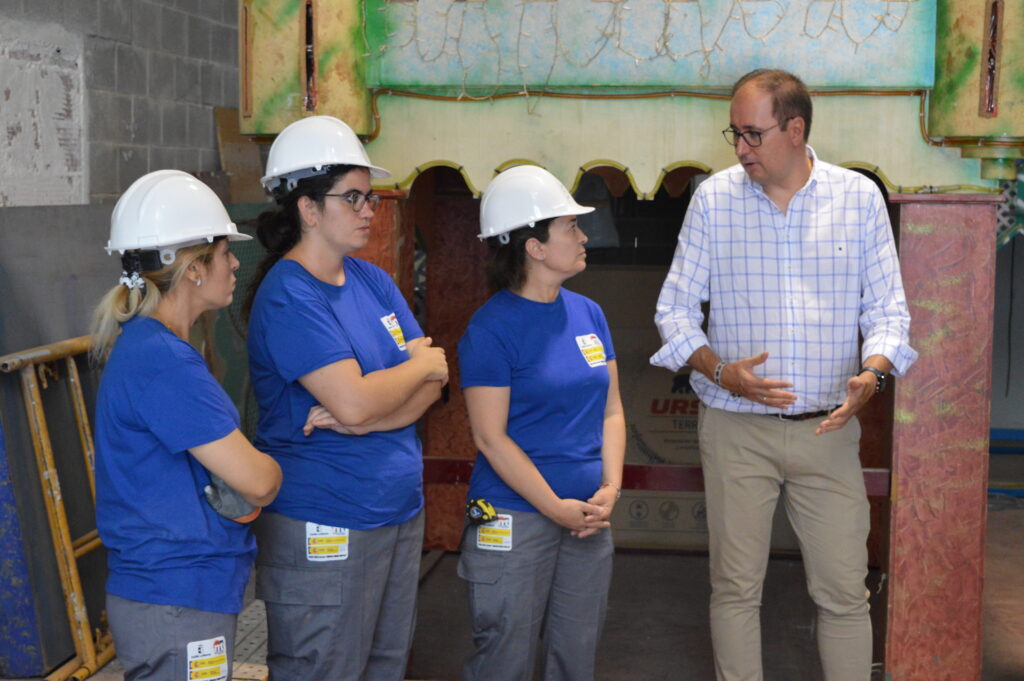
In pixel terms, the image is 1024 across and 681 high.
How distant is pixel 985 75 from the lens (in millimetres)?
3398

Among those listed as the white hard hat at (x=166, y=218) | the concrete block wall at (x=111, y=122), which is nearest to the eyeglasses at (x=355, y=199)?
the white hard hat at (x=166, y=218)

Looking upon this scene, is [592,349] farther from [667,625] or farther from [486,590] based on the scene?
[667,625]

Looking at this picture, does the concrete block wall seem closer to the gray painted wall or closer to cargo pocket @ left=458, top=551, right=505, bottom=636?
the gray painted wall

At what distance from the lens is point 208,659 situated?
238 cm

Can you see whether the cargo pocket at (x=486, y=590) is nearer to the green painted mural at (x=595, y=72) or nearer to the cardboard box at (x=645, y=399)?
the green painted mural at (x=595, y=72)

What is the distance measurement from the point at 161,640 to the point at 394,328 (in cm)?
98

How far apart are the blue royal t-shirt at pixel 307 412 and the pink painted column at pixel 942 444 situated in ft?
5.75

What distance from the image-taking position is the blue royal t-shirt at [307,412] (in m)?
2.64

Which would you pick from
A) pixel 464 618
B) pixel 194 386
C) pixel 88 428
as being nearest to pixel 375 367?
pixel 194 386

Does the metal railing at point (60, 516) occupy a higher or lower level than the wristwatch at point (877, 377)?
lower

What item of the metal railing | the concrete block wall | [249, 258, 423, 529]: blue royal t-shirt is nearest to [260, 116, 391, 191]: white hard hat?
[249, 258, 423, 529]: blue royal t-shirt

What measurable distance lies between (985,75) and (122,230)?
252 cm

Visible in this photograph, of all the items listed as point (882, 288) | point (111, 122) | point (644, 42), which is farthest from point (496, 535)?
point (111, 122)

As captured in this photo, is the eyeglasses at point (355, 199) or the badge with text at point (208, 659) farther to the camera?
the eyeglasses at point (355, 199)
